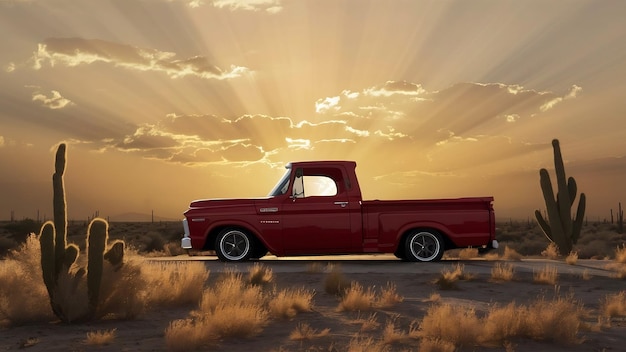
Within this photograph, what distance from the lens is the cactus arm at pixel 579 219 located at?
25359mm

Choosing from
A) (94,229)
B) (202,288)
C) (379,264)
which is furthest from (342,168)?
(94,229)

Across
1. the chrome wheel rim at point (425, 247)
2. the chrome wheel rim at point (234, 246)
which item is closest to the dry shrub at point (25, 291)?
the chrome wheel rim at point (234, 246)

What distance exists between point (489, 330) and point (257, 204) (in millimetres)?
8913

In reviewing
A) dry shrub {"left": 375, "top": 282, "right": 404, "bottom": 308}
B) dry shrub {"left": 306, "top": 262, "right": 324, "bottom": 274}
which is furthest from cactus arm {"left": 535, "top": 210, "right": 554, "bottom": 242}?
dry shrub {"left": 375, "top": 282, "right": 404, "bottom": 308}

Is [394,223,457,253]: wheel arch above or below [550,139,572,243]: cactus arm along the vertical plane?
below

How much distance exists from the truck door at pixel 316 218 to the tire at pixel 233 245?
115 cm

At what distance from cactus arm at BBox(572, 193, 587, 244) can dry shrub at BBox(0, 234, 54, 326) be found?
1846cm

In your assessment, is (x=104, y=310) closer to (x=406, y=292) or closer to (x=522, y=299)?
(x=406, y=292)

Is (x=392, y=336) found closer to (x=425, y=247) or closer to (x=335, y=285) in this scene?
(x=335, y=285)

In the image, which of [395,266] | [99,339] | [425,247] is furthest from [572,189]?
[99,339]

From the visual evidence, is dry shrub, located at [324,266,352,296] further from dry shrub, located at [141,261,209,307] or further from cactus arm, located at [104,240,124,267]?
cactus arm, located at [104,240,124,267]

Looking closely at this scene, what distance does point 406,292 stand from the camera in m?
15.1

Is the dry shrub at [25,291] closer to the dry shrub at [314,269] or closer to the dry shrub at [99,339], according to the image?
the dry shrub at [99,339]

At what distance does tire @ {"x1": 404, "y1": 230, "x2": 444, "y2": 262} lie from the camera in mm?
18312
